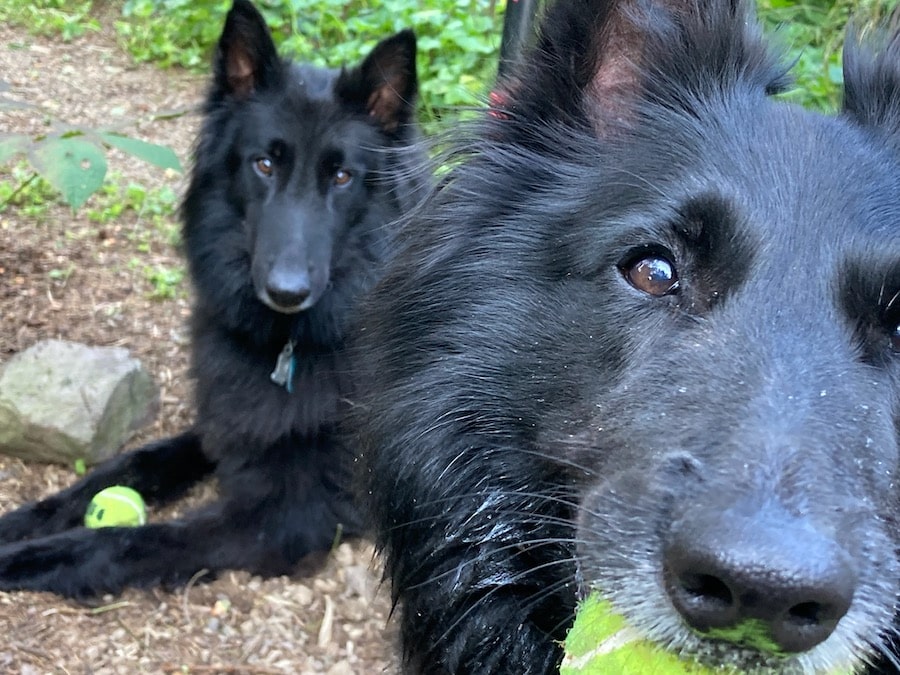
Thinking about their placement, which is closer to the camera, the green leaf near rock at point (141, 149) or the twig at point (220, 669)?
the twig at point (220, 669)

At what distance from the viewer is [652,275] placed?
168cm

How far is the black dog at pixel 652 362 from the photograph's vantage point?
1286 mm

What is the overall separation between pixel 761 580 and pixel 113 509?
8.79 feet

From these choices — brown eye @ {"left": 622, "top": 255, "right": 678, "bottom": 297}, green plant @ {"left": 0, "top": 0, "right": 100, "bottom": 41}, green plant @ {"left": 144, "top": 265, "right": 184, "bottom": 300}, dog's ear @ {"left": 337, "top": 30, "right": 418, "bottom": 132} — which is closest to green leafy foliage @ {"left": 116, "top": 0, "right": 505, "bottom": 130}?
green plant @ {"left": 0, "top": 0, "right": 100, "bottom": 41}

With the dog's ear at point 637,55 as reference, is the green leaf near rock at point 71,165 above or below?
below

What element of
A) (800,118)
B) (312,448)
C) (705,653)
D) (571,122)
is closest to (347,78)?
(312,448)

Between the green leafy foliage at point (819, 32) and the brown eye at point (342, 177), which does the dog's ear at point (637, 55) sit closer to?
the brown eye at point (342, 177)

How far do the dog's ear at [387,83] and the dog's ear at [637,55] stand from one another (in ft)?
5.01

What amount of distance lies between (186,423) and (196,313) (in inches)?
21.1

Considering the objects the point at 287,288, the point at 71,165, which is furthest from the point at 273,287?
the point at 71,165

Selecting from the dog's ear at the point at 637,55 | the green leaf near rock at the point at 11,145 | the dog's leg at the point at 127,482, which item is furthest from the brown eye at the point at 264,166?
the dog's ear at the point at 637,55

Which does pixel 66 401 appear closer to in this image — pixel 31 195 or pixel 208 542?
pixel 208 542

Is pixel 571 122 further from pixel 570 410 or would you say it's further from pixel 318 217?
pixel 318 217

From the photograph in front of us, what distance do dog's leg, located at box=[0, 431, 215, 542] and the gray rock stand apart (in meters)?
0.16
